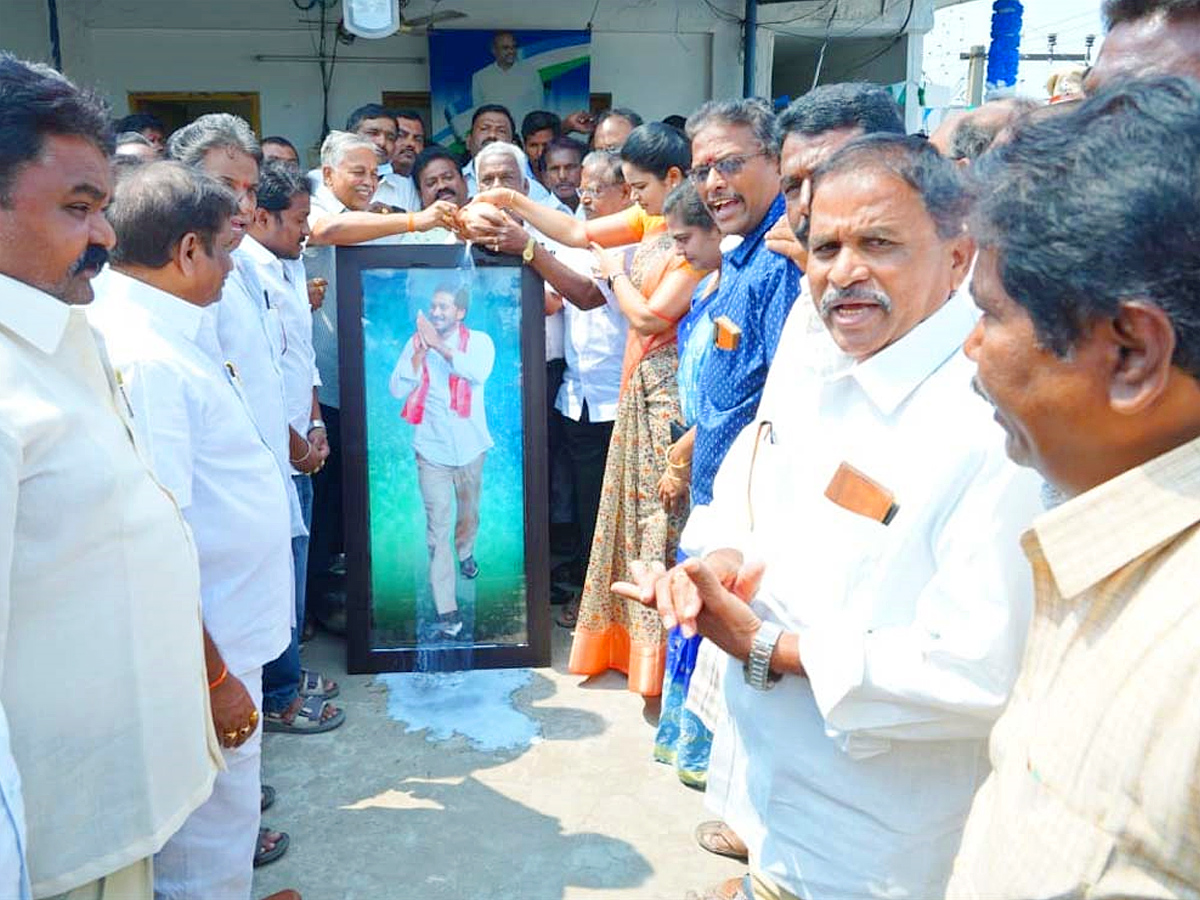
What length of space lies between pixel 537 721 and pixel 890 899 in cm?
219

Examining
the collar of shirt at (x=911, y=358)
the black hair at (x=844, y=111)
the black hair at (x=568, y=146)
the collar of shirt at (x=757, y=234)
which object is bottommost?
the collar of shirt at (x=911, y=358)

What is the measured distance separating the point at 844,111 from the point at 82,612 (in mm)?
1902

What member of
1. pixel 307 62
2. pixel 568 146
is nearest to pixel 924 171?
pixel 568 146

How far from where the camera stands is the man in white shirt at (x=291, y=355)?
136 inches

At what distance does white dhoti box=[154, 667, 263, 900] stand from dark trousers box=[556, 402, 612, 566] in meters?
2.28

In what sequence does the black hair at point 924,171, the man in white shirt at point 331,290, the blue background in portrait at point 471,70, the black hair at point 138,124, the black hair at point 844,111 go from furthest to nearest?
the blue background in portrait at point 471,70 → the black hair at point 138,124 → the man in white shirt at point 331,290 → the black hair at point 844,111 → the black hair at point 924,171

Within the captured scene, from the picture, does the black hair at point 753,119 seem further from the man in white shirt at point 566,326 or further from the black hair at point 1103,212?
the black hair at point 1103,212

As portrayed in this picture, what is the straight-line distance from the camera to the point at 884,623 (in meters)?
1.43

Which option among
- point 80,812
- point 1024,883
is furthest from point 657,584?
point 80,812

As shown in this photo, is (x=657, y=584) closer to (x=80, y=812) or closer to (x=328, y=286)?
(x=80, y=812)

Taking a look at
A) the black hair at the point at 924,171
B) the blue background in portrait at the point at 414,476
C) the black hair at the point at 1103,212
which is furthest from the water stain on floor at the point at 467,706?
the black hair at the point at 1103,212

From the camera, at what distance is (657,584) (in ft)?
5.32

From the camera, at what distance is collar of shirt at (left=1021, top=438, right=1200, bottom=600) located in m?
0.85

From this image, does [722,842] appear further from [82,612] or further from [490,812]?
[82,612]
